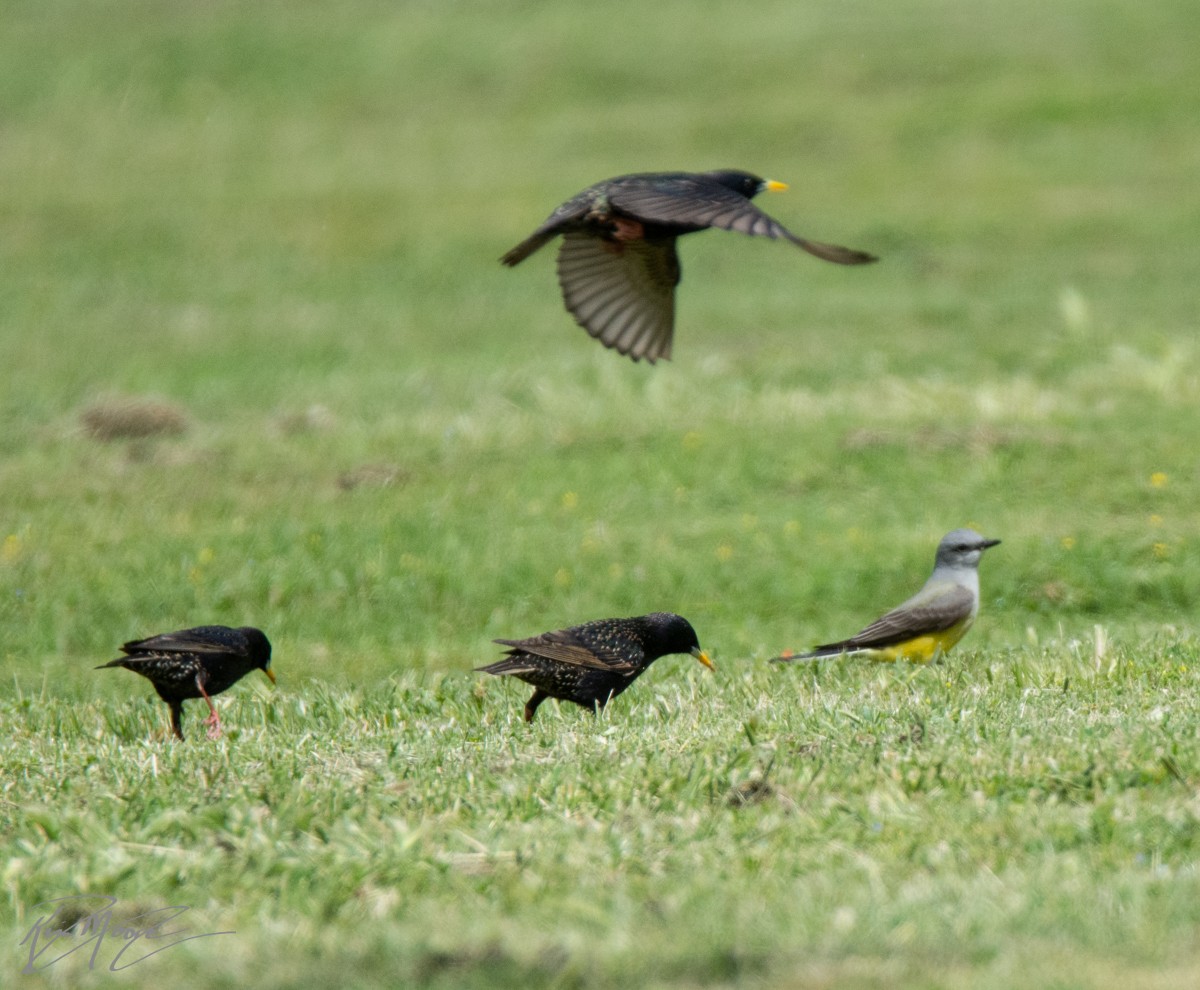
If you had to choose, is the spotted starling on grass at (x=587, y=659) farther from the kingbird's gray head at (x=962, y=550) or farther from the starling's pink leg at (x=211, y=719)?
the kingbird's gray head at (x=962, y=550)

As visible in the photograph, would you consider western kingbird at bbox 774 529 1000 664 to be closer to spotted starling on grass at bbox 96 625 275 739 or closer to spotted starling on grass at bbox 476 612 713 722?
spotted starling on grass at bbox 476 612 713 722

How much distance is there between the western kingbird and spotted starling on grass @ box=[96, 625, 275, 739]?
109 inches

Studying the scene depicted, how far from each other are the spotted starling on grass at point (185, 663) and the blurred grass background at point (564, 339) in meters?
0.27

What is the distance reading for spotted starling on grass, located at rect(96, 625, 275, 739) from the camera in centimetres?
818

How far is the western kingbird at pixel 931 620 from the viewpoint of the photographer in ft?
29.0

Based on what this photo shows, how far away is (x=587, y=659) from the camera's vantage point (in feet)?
25.9

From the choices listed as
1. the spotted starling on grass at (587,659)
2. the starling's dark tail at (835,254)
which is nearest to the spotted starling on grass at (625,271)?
the spotted starling on grass at (587,659)

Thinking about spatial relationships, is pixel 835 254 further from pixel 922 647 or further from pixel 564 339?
pixel 564 339

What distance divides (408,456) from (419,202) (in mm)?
14482

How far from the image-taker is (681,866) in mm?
5211

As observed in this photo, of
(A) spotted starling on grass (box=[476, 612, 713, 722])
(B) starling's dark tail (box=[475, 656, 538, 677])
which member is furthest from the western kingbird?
(B) starling's dark tail (box=[475, 656, 538, 677])

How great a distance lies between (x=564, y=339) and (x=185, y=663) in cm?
1430

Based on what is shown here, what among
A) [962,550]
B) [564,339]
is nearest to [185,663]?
[962,550]

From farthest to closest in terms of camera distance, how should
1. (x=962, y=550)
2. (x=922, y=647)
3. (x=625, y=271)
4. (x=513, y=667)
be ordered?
(x=962, y=550)
(x=625, y=271)
(x=922, y=647)
(x=513, y=667)
